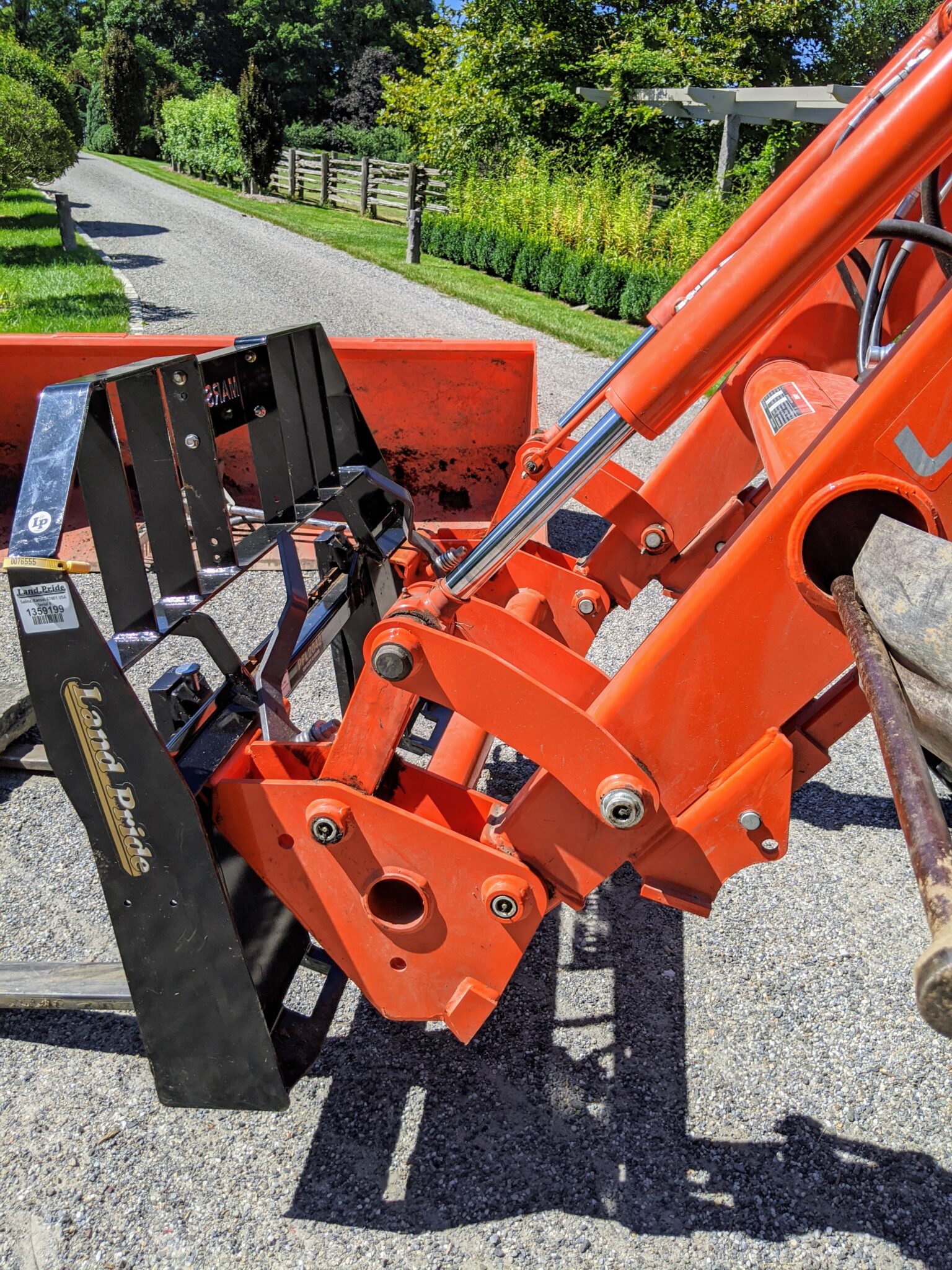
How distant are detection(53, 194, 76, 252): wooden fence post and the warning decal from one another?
51.7ft

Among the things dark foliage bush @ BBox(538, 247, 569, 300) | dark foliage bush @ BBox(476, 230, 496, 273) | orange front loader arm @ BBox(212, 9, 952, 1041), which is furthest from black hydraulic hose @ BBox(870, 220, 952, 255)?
dark foliage bush @ BBox(476, 230, 496, 273)

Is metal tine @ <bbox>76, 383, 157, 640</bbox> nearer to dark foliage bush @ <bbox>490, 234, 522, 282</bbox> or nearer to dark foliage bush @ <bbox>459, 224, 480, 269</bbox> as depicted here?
dark foliage bush @ <bbox>490, 234, 522, 282</bbox>

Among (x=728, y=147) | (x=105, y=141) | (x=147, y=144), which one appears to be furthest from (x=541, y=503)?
(x=105, y=141)

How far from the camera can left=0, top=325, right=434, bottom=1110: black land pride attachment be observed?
182 cm

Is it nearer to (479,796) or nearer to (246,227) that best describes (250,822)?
(479,796)

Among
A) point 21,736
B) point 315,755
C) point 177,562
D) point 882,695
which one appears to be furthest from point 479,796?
point 21,736

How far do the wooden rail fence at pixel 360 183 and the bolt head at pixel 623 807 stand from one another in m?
19.7

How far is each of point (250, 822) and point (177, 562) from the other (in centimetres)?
62

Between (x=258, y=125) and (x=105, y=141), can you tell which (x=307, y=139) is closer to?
(x=258, y=125)

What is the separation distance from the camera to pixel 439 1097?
93.1 inches

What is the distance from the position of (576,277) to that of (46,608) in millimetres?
13066

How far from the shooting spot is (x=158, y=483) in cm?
215

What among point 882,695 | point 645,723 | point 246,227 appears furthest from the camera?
point 246,227

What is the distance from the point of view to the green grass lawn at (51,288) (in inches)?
398
